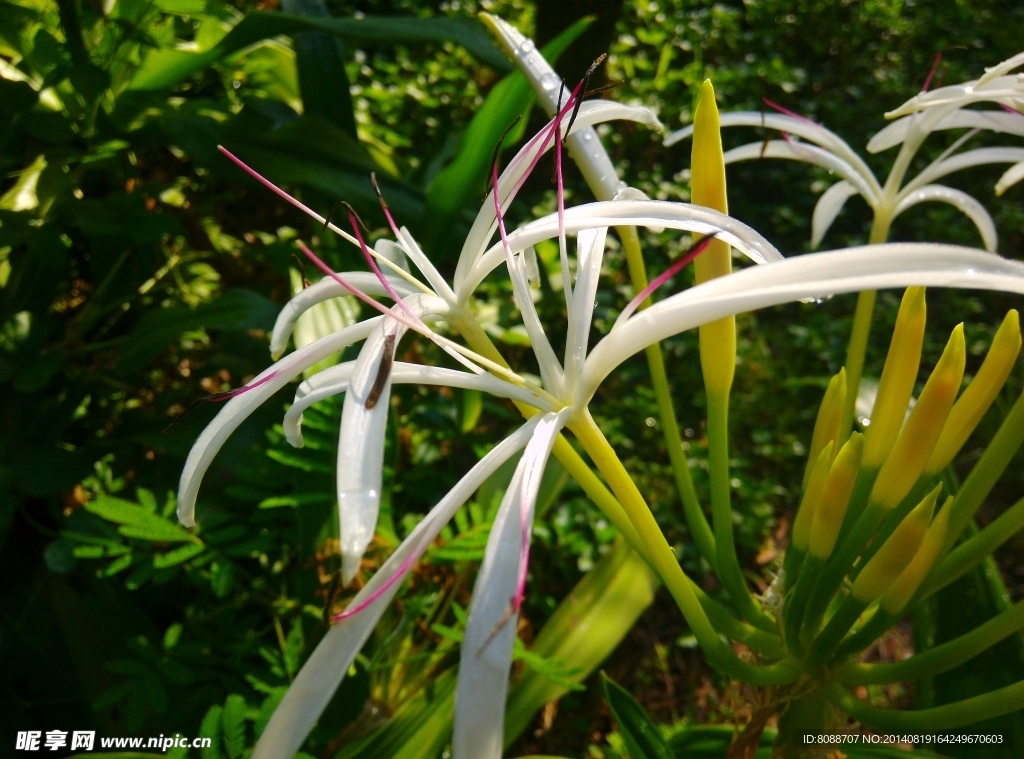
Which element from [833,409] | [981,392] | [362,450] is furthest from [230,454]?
[981,392]

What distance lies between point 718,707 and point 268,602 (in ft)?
2.71

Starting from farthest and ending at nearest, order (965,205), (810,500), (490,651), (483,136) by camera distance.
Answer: (483,136) → (965,205) → (810,500) → (490,651)

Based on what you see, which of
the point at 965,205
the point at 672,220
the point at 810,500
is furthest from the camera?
the point at 965,205

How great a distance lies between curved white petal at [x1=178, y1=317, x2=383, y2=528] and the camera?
1.50ft

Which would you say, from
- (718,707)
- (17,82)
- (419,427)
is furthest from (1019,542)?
(17,82)

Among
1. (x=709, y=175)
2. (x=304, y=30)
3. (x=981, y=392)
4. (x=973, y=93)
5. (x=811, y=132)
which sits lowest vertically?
(x=981, y=392)

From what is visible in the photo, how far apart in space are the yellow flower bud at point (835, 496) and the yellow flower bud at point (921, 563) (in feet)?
0.16

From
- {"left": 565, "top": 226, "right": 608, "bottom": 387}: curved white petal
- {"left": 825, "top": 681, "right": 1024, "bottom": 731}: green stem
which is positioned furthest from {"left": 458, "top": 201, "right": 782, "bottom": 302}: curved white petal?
{"left": 825, "top": 681, "right": 1024, "bottom": 731}: green stem

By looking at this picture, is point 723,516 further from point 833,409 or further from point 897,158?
point 897,158

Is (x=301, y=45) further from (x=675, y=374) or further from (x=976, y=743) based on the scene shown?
(x=976, y=743)

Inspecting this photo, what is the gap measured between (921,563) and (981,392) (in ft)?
0.44

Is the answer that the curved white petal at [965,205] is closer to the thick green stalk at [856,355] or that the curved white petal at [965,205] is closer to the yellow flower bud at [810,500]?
the thick green stalk at [856,355]

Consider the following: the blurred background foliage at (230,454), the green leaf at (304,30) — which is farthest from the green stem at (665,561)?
the green leaf at (304,30)

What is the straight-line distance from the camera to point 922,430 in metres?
0.48
